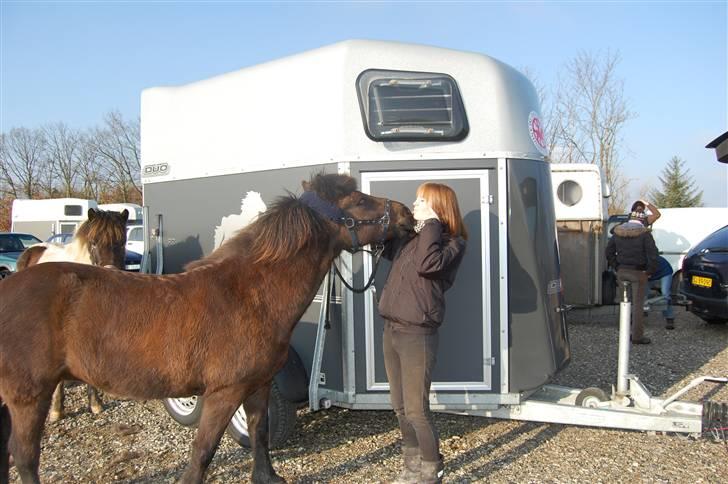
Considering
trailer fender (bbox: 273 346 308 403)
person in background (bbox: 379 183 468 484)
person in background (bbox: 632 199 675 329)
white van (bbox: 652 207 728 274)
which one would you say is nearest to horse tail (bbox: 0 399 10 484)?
trailer fender (bbox: 273 346 308 403)

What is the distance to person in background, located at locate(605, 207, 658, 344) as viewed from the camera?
26.1ft

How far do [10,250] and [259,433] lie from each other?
16.2m

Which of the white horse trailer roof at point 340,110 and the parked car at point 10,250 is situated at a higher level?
the white horse trailer roof at point 340,110

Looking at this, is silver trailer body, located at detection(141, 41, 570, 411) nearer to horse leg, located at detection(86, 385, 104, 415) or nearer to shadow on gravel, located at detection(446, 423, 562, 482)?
shadow on gravel, located at detection(446, 423, 562, 482)

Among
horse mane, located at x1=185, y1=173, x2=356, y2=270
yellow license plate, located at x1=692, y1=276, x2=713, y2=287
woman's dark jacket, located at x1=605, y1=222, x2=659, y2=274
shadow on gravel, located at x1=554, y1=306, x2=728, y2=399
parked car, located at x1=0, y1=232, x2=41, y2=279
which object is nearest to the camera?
horse mane, located at x1=185, y1=173, x2=356, y2=270

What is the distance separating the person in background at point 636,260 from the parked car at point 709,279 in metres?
1.51

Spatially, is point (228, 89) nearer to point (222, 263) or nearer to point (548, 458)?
point (222, 263)

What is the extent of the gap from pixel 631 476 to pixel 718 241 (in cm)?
689

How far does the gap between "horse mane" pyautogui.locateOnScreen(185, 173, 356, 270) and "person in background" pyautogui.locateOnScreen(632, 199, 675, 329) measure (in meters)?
6.84

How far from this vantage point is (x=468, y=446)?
14.5 ft

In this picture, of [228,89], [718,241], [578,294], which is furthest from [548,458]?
[718,241]

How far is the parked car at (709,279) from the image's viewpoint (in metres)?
8.66

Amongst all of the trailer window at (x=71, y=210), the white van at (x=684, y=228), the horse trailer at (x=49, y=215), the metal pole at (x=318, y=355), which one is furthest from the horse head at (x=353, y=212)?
the trailer window at (x=71, y=210)

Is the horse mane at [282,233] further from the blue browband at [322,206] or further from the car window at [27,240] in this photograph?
the car window at [27,240]
